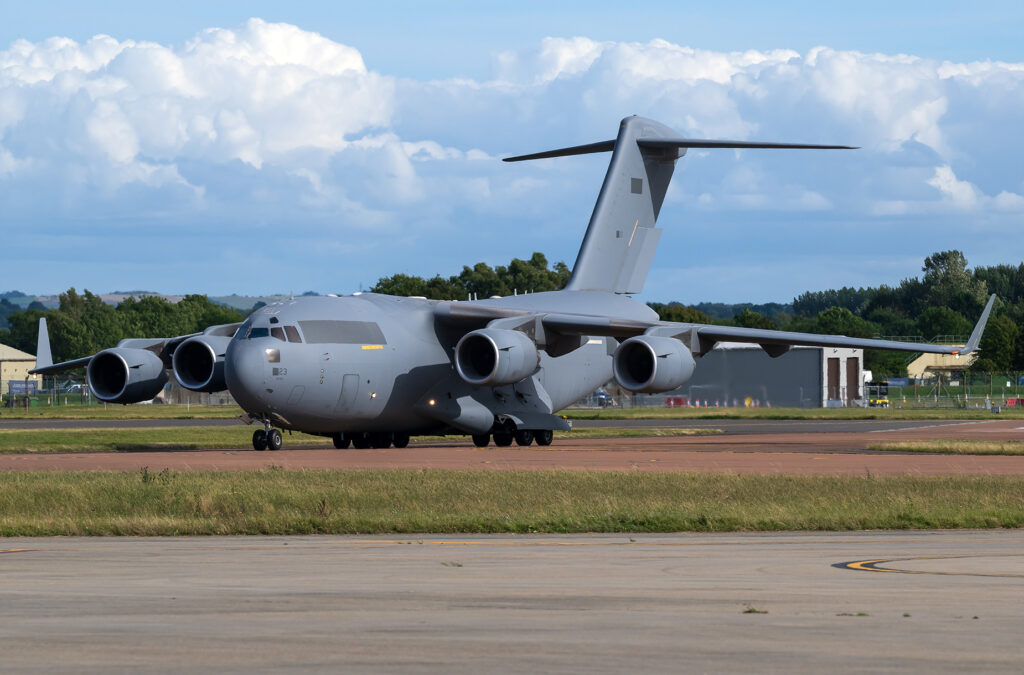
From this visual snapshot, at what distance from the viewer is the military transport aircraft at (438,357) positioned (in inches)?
1437

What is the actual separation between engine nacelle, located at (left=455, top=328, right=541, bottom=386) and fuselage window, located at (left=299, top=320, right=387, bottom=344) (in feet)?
6.95

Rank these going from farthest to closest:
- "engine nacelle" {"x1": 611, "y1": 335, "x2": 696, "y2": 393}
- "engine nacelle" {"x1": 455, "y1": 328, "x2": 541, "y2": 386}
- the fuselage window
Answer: "engine nacelle" {"x1": 611, "y1": 335, "x2": 696, "y2": 393}, "engine nacelle" {"x1": 455, "y1": 328, "x2": 541, "y2": 386}, the fuselage window

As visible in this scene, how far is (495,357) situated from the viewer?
37406 millimetres

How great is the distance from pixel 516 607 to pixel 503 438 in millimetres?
30817

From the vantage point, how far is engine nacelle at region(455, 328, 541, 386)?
3750 cm

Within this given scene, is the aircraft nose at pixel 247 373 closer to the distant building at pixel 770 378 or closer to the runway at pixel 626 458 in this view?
the runway at pixel 626 458

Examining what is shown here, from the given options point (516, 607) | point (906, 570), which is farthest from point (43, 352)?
point (516, 607)

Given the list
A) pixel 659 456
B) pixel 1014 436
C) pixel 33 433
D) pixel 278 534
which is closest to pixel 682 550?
pixel 278 534

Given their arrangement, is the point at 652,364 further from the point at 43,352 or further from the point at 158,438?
the point at 43,352

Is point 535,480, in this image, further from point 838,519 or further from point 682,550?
point 682,550

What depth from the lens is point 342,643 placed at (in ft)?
30.6

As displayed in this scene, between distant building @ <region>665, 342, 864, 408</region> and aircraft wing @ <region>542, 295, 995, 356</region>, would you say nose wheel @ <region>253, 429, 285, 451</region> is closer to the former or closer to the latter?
aircraft wing @ <region>542, 295, 995, 356</region>

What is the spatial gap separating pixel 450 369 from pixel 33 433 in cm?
1554

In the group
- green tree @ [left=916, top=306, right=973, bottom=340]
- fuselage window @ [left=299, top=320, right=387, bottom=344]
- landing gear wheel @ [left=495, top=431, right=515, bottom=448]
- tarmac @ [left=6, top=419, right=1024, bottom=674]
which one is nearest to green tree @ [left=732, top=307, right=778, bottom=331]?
green tree @ [left=916, top=306, right=973, bottom=340]
